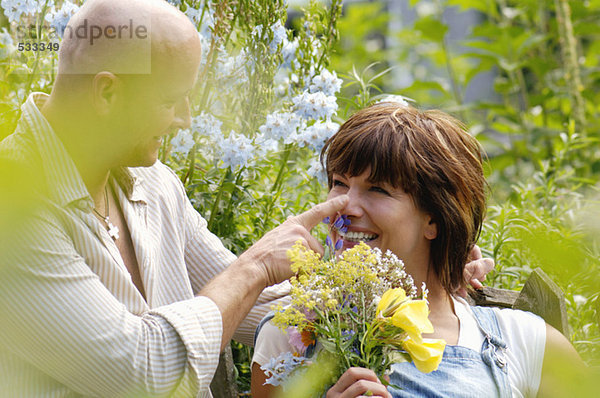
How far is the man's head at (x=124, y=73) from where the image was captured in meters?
1.51

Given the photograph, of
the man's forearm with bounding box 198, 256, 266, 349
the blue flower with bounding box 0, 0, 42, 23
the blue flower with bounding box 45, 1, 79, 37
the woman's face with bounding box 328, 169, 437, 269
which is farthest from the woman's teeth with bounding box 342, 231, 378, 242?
the blue flower with bounding box 0, 0, 42, 23

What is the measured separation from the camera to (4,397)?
4.83 ft

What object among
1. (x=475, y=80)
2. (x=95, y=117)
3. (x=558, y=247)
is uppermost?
(x=558, y=247)

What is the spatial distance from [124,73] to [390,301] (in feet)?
2.59

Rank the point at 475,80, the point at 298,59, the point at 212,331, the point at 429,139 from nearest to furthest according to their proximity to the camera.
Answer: the point at 212,331 → the point at 429,139 → the point at 298,59 → the point at 475,80

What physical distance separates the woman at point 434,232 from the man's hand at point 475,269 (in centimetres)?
6

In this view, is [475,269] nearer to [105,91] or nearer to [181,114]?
[181,114]

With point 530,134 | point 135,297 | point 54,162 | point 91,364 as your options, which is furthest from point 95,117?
point 530,134

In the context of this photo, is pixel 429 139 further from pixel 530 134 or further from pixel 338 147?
pixel 530 134

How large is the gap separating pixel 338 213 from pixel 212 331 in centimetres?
46

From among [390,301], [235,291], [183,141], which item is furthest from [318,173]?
[390,301]

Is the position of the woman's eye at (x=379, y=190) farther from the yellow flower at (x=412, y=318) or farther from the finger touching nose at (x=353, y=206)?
the yellow flower at (x=412, y=318)

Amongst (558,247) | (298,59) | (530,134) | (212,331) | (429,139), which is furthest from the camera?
(530,134)

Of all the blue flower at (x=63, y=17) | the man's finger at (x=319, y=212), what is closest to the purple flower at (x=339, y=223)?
the man's finger at (x=319, y=212)
